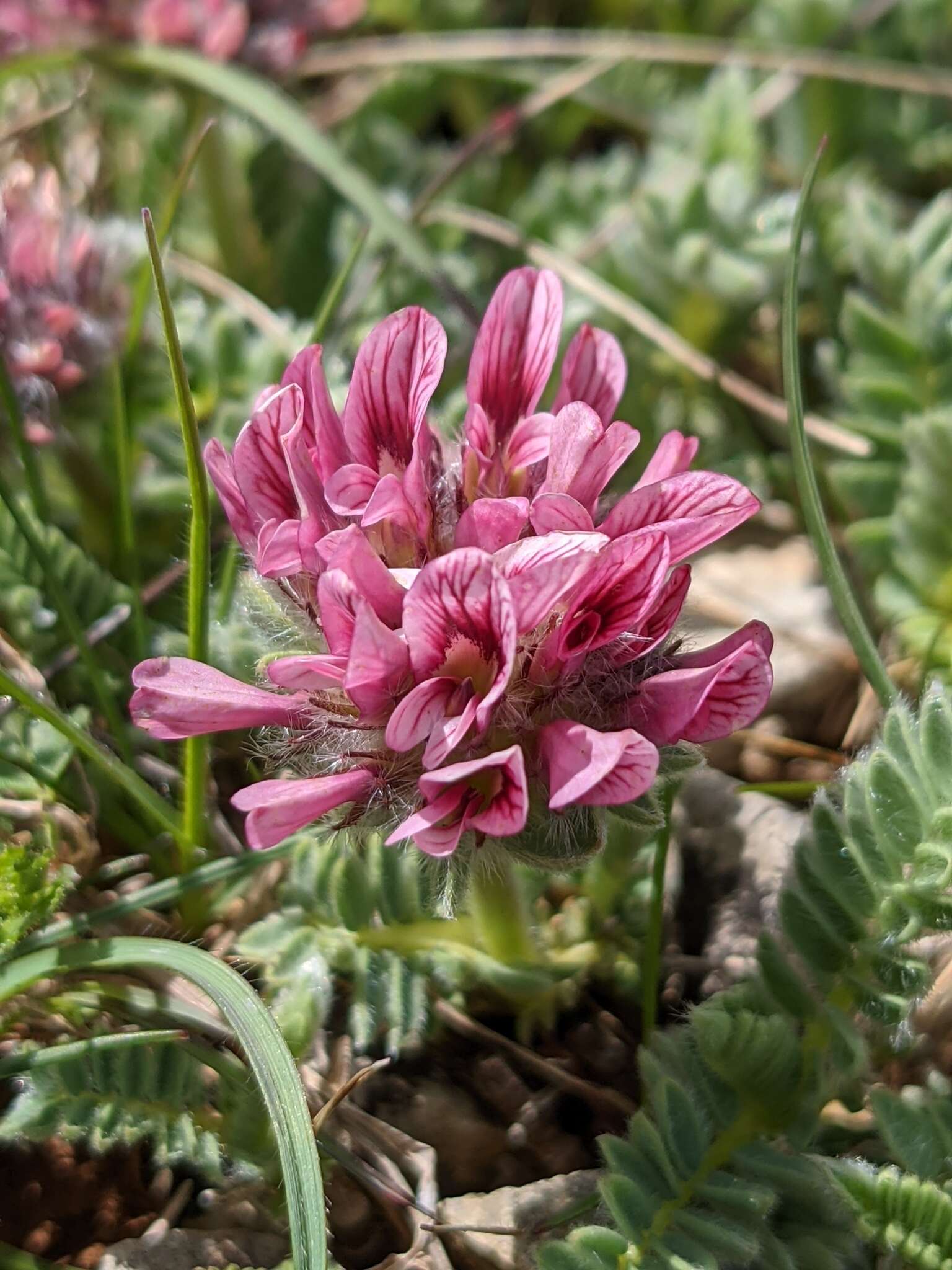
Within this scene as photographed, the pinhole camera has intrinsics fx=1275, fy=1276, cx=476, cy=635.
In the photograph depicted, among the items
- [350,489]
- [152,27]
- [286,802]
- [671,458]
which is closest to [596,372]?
[671,458]

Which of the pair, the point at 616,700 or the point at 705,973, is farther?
the point at 705,973

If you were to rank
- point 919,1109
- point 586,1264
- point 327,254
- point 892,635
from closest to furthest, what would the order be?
point 586,1264 < point 919,1109 < point 892,635 < point 327,254

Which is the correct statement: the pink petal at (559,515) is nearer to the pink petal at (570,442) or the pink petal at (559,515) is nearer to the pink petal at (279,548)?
the pink petal at (570,442)

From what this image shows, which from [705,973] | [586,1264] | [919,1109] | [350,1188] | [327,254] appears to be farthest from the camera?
[327,254]

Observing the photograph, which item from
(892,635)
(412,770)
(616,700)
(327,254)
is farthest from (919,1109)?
(327,254)

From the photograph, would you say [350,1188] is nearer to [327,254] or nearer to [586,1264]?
[586,1264]

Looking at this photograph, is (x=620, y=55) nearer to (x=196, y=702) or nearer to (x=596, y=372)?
(x=596, y=372)

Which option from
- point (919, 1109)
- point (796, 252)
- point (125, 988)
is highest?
point (796, 252)
